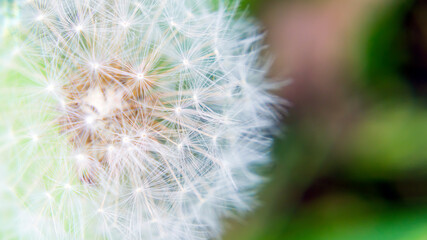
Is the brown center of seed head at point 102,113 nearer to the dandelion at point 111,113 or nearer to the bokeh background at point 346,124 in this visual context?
the dandelion at point 111,113

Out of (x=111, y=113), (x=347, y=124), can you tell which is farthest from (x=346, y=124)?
(x=111, y=113)

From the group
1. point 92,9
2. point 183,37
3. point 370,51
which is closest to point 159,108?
point 183,37

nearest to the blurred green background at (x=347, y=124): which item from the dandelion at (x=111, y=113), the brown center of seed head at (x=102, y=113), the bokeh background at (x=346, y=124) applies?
the bokeh background at (x=346, y=124)

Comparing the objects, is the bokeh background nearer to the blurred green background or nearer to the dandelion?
the blurred green background

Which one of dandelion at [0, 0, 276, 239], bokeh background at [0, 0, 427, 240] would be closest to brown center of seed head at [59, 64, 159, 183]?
dandelion at [0, 0, 276, 239]

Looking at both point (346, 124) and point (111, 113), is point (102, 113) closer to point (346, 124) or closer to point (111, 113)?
point (111, 113)

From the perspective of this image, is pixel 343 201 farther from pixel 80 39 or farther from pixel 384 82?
pixel 80 39
